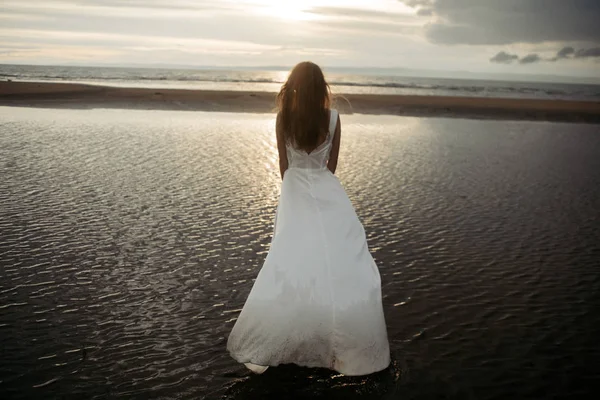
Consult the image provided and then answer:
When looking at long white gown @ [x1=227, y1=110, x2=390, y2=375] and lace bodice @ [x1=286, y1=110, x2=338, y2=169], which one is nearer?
long white gown @ [x1=227, y1=110, x2=390, y2=375]

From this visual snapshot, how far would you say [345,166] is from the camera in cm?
1598

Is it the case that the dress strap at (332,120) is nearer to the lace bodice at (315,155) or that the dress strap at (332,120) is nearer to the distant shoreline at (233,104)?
the lace bodice at (315,155)

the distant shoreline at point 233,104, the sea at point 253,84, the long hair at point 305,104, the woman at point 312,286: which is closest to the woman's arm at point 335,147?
the woman at point 312,286

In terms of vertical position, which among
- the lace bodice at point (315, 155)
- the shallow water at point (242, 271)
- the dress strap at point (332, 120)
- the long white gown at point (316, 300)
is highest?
the dress strap at point (332, 120)

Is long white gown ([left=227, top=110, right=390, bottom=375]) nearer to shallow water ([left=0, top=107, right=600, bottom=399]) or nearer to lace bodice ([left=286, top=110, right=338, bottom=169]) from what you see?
lace bodice ([left=286, top=110, right=338, bottom=169])

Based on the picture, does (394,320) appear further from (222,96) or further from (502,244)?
(222,96)

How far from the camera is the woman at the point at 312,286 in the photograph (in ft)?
15.4

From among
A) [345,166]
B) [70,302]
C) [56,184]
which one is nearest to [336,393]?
[70,302]

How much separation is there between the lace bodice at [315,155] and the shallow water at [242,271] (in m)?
1.98

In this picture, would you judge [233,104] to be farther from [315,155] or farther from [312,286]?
[312,286]

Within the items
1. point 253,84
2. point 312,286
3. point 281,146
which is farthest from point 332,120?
point 253,84

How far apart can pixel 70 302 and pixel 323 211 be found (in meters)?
3.52

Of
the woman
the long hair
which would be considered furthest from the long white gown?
the long hair

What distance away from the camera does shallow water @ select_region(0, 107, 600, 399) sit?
5.17 m
